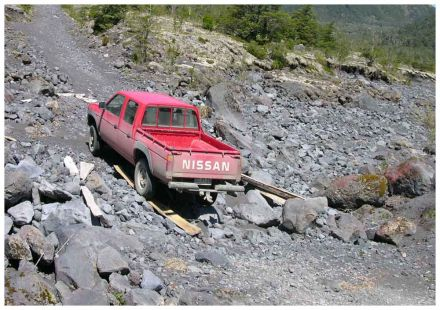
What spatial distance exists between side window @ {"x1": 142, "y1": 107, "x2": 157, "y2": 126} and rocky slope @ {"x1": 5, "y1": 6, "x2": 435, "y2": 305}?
1419 millimetres

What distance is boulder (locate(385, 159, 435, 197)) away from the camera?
44.0ft

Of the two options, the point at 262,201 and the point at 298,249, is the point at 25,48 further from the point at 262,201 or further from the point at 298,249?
the point at 298,249

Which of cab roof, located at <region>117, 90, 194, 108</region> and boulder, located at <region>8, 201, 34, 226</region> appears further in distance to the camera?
cab roof, located at <region>117, 90, 194, 108</region>

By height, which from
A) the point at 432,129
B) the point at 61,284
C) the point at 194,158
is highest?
the point at 194,158

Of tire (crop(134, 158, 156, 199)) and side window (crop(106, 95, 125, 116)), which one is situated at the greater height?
side window (crop(106, 95, 125, 116))

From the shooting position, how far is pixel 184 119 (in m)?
11.8

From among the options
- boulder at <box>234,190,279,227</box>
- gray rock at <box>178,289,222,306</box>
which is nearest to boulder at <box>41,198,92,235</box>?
gray rock at <box>178,289,222,306</box>

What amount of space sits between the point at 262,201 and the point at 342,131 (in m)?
10.3

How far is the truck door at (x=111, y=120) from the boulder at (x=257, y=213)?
320 centimetres

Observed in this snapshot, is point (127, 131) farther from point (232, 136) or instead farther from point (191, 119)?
point (232, 136)

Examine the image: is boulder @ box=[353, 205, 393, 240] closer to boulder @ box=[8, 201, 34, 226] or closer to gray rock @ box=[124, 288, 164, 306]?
gray rock @ box=[124, 288, 164, 306]

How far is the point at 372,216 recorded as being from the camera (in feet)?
40.8

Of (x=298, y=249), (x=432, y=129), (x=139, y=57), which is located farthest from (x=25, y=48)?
(x=432, y=129)

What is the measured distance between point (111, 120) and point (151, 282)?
539cm
